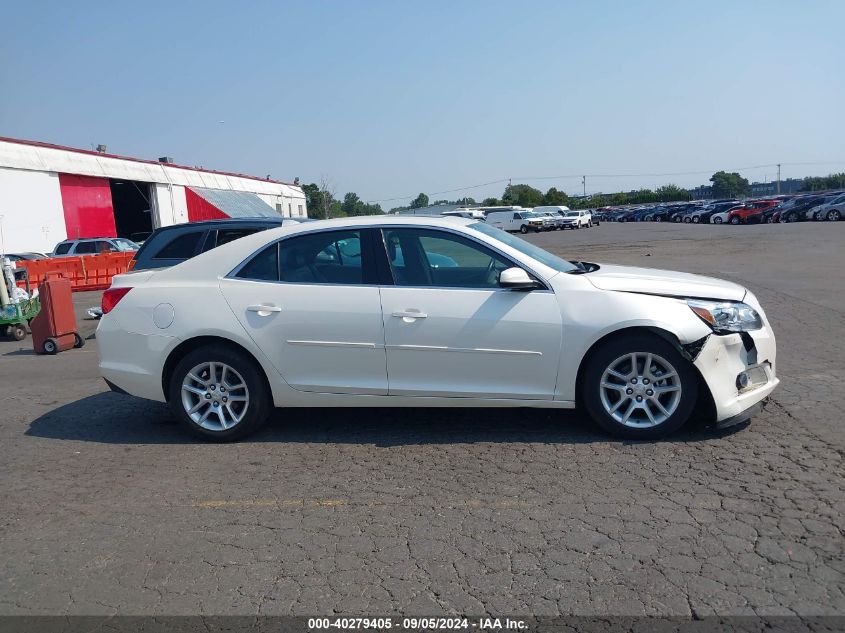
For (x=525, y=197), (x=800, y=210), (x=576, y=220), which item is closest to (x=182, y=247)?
(x=800, y=210)

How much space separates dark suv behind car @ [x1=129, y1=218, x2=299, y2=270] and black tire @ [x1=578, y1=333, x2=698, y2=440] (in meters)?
5.20

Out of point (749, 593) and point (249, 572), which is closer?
point (749, 593)

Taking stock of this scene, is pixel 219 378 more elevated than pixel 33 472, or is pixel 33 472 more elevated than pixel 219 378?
pixel 219 378

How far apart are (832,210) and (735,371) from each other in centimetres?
4835

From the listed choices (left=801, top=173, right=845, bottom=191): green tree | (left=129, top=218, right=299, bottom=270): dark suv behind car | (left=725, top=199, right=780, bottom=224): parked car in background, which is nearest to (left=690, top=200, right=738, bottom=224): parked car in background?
(left=725, top=199, right=780, bottom=224): parked car in background

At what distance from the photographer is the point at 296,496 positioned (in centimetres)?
459

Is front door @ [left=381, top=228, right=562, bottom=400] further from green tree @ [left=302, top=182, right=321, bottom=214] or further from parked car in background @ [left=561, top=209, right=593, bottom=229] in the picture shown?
green tree @ [left=302, top=182, right=321, bottom=214]

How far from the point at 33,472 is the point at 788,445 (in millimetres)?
5351

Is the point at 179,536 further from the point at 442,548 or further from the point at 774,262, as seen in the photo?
the point at 774,262

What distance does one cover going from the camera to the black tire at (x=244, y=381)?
5637 mm

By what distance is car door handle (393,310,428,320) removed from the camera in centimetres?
538

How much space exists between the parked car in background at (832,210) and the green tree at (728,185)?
105493 mm

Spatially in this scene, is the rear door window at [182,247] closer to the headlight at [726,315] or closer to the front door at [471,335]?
the front door at [471,335]

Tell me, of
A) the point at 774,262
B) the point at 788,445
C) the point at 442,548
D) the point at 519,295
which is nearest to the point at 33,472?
the point at 442,548
